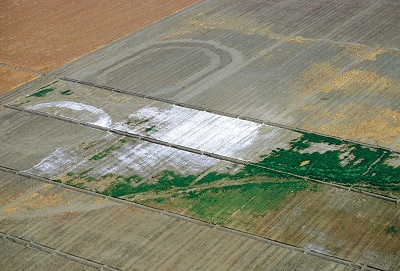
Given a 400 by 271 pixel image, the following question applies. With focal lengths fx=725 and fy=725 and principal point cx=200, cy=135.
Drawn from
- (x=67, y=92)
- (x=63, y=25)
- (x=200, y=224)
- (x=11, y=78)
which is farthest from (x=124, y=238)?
(x=63, y=25)

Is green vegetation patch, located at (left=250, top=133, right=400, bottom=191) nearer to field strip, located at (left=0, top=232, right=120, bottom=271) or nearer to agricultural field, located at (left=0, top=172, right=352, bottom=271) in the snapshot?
agricultural field, located at (left=0, top=172, right=352, bottom=271)

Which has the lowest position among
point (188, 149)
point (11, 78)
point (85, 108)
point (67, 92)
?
point (188, 149)

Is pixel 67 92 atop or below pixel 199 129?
atop

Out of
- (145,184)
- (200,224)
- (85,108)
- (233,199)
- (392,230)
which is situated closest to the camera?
(392,230)

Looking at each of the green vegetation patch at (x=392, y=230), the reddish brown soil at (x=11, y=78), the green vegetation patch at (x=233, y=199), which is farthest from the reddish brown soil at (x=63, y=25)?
the green vegetation patch at (x=392, y=230)

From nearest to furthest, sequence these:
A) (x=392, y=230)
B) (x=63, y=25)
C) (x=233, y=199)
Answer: (x=392, y=230), (x=233, y=199), (x=63, y=25)

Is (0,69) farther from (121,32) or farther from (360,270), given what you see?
(360,270)

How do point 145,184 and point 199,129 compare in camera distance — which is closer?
point 145,184

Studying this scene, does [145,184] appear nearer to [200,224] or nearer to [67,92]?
[200,224]
